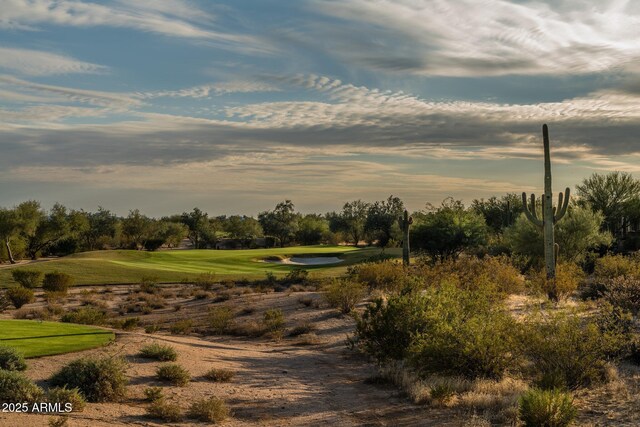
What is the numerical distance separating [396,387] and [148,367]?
638 cm

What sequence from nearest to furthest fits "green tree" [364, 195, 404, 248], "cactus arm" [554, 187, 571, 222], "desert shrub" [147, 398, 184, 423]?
"desert shrub" [147, 398, 184, 423], "cactus arm" [554, 187, 571, 222], "green tree" [364, 195, 404, 248]

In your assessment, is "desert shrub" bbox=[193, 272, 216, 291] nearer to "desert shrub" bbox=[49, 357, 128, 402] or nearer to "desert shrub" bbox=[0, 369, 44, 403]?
"desert shrub" bbox=[49, 357, 128, 402]

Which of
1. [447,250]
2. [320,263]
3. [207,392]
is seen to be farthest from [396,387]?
[320,263]

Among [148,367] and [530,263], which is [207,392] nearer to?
[148,367]

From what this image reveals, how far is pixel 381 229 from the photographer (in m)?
78.8

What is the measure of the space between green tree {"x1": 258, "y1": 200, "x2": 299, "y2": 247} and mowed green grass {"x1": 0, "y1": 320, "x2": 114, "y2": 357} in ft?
249

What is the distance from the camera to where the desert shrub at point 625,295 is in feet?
71.3

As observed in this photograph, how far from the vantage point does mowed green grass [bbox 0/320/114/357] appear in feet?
48.3

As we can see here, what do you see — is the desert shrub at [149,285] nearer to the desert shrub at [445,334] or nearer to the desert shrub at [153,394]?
the desert shrub at [445,334]

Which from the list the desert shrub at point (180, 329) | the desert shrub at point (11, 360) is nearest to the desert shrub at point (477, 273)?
the desert shrub at point (180, 329)

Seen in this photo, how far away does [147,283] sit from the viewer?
39.4 m

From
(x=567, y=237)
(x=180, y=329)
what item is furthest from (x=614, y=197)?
(x=180, y=329)

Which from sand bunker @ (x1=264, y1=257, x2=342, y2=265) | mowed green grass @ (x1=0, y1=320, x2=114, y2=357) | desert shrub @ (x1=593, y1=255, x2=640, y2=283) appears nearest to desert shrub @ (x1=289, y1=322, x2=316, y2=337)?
mowed green grass @ (x1=0, y1=320, x2=114, y2=357)

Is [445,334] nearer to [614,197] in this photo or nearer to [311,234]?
[614,197]
